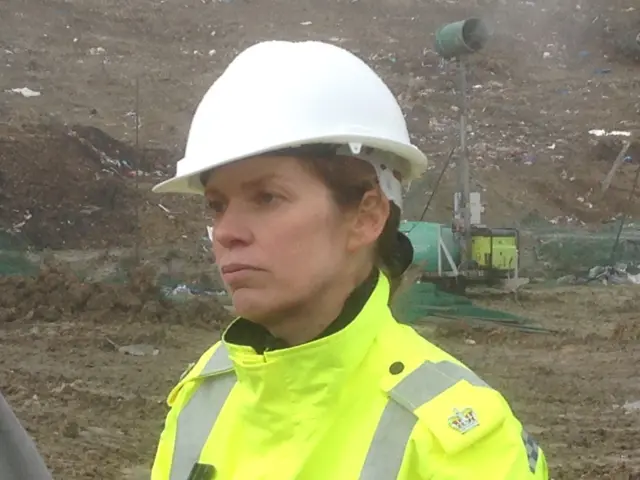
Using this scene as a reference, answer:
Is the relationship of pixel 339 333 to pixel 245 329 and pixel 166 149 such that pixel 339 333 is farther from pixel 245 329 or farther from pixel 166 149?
pixel 166 149

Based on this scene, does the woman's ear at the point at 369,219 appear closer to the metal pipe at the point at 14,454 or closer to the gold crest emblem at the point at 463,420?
the gold crest emblem at the point at 463,420

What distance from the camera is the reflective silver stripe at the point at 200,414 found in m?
1.82

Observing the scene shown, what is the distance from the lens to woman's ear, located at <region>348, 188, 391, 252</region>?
5.67 feet

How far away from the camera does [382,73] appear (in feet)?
65.6

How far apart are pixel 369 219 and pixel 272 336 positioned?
0.82 ft

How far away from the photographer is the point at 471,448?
1.51 m

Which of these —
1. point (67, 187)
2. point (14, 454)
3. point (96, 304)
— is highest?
point (14, 454)

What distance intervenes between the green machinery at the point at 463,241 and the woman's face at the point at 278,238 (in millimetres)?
8613

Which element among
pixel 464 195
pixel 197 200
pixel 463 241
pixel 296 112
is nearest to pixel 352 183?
pixel 296 112

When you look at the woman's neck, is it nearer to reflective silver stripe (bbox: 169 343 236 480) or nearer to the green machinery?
reflective silver stripe (bbox: 169 343 236 480)

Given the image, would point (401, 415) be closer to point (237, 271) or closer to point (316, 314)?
point (316, 314)

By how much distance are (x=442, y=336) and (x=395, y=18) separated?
49.0 feet

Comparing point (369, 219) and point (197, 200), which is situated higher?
point (369, 219)

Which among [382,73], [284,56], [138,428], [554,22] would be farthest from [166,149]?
[284,56]
